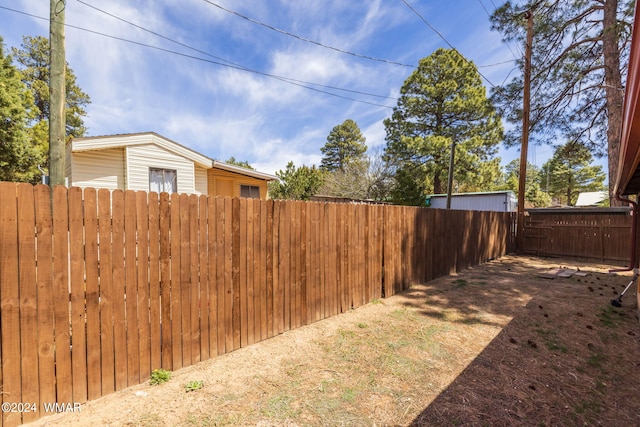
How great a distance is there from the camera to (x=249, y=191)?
12305mm

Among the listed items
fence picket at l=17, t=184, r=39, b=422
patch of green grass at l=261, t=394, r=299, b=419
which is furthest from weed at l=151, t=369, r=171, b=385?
patch of green grass at l=261, t=394, r=299, b=419

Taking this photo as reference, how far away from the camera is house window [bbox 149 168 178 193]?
891 centimetres

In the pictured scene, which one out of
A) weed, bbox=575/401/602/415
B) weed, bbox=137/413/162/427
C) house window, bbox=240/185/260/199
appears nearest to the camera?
weed, bbox=137/413/162/427

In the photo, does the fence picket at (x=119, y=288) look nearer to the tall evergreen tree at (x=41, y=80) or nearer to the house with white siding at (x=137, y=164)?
the house with white siding at (x=137, y=164)

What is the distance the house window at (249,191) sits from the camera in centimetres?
1209

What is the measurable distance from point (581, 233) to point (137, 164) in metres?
15.8

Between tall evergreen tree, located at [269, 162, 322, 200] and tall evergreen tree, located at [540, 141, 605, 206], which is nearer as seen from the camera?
tall evergreen tree, located at [269, 162, 322, 200]

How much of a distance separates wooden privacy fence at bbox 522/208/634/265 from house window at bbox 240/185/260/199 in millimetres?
11815

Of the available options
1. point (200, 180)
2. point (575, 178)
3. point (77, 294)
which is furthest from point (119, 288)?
point (575, 178)

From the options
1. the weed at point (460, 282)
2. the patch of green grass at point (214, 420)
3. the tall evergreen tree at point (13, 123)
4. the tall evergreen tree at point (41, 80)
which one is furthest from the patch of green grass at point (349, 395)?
the tall evergreen tree at point (41, 80)

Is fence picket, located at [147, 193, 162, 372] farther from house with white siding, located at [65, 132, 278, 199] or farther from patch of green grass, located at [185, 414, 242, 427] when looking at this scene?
house with white siding, located at [65, 132, 278, 199]

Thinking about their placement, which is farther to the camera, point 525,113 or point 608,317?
point 525,113

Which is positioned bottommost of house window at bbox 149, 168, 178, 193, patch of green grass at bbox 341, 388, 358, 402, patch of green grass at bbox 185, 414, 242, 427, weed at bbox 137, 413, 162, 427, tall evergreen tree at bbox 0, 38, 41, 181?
patch of green grass at bbox 341, 388, 358, 402

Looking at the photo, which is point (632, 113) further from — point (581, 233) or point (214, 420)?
point (581, 233)
